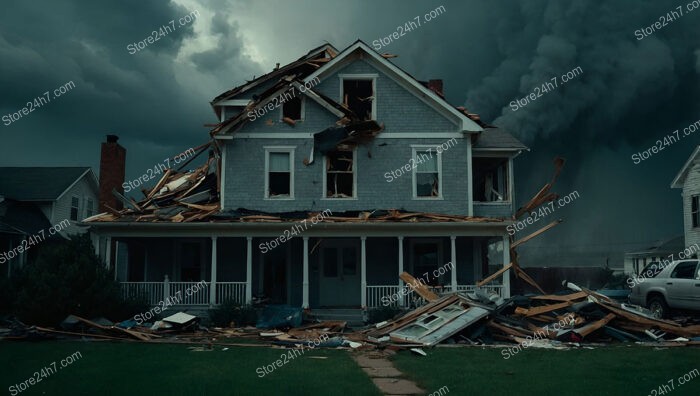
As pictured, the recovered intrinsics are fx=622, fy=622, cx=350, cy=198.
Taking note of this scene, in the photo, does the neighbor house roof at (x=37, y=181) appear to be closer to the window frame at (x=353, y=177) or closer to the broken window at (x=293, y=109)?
the broken window at (x=293, y=109)

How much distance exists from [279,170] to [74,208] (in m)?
17.9

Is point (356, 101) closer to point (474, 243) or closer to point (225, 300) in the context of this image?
point (474, 243)

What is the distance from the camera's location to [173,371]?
10.3 meters

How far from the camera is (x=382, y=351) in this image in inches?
529

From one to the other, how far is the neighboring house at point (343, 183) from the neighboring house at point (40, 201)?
9667 mm

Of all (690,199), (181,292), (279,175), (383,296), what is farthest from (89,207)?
(690,199)

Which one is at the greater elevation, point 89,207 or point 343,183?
point 89,207

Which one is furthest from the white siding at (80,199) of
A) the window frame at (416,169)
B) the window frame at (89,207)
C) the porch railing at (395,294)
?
the window frame at (416,169)

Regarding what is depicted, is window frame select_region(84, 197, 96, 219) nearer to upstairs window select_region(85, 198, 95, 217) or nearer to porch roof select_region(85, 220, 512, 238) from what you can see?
upstairs window select_region(85, 198, 95, 217)

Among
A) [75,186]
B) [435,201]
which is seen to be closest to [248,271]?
[435,201]

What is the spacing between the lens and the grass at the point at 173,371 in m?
8.73

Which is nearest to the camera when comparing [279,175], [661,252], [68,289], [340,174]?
[68,289]

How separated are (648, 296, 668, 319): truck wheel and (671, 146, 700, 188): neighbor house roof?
13684 millimetres

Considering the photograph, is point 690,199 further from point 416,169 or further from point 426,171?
point 416,169
